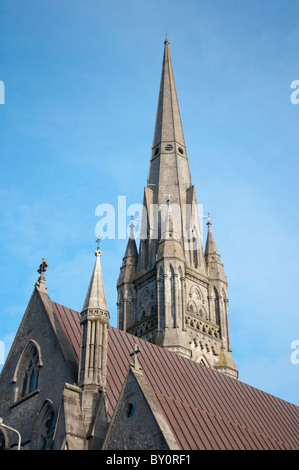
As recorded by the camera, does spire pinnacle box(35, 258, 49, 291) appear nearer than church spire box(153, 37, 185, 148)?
Yes

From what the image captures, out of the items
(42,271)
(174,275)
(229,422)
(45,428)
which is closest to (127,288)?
(174,275)

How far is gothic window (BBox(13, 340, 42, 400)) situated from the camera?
2773cm

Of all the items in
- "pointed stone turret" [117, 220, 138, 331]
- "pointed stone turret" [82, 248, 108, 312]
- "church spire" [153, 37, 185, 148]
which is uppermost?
"church spire" [153, 37, 185, 148]

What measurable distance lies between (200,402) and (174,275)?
75.0 ft

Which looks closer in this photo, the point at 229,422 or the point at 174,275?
the point at 229,422

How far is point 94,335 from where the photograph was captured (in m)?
25.8

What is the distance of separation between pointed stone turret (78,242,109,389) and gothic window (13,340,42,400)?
8.94 feet

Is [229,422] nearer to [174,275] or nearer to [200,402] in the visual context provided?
[200,402]

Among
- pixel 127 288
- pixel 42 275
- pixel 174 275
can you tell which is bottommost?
pixel 42 275

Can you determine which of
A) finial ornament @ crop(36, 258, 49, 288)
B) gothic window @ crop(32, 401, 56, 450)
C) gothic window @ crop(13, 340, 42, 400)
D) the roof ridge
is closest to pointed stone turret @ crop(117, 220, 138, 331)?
finial ornament @ crop(36, 258, 49, 288)

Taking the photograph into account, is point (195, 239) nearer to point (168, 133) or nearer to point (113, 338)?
point (168, 133)

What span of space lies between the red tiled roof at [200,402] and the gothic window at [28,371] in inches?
60.3

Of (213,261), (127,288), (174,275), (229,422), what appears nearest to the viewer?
(229,422)

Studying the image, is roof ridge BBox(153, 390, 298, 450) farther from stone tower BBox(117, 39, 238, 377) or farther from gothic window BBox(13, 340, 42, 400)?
stone tower BBox(117, 39, 238, 377)
